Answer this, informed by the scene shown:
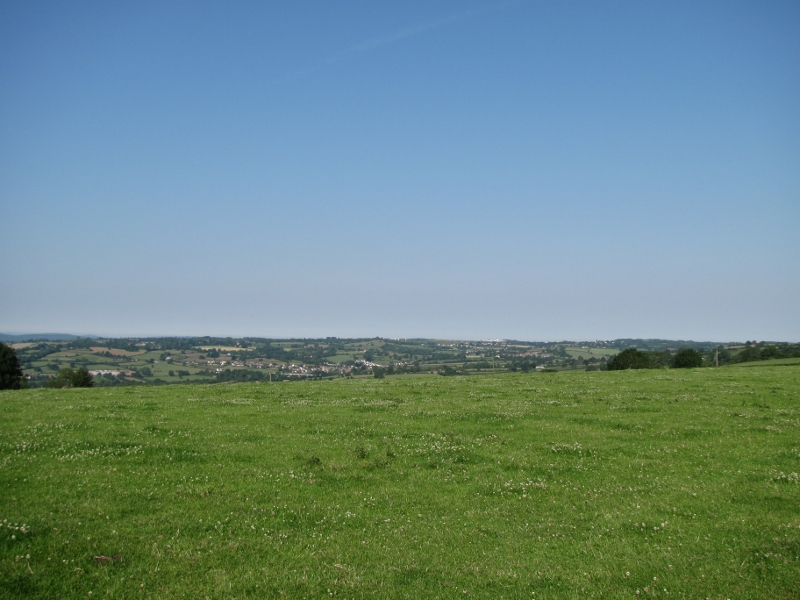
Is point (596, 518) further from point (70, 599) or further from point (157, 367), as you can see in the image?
point (157, 367)

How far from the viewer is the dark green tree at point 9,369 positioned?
60.1 metres

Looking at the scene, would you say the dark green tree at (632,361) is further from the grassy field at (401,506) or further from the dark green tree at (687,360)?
the grassy field at (401,506)

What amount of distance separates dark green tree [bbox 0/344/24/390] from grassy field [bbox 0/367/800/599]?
48.9 m

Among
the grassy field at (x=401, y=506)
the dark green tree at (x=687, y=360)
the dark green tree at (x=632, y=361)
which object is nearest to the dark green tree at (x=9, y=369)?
the grassy field at (x=401, y=506)

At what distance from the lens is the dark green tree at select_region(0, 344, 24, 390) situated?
197ft

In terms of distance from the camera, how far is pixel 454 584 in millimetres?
8141

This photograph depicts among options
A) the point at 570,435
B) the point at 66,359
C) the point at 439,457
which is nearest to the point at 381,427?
the point at 439,457

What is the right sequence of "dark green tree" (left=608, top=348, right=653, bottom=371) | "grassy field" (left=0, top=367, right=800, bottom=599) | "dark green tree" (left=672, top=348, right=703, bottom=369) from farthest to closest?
"dark green tree" (left=608, top=348, right=653, bottom=371) < "dark green tree" (left=672, top=348, right=703, bottom=369) < "grassy field" (left=0, top=367, right=800, bottom=599)

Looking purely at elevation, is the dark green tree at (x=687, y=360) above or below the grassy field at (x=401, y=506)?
above

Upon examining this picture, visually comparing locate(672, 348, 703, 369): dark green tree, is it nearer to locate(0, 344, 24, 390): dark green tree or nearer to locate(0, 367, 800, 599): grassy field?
locate(0, 367, 800, 599): grassy field

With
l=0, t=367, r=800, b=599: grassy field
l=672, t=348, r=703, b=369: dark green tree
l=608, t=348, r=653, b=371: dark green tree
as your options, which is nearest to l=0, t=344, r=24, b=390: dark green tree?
l=0, t=367, r=800, b=599: grassy field

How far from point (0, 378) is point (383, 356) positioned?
109162mm

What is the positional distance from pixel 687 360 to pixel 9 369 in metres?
88.8

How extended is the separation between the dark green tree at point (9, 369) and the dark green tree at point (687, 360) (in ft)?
286
